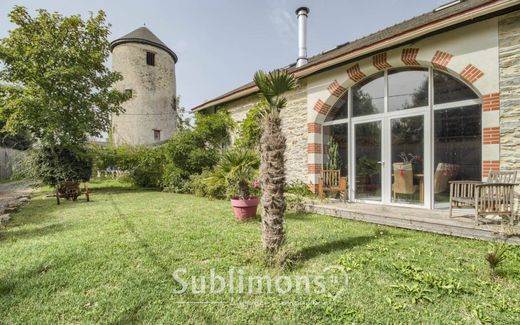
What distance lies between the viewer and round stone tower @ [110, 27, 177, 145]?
64.5 ft

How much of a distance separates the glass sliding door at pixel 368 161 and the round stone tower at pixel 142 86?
55.8ft

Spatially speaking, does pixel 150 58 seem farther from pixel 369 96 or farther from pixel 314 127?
pixel 369 96

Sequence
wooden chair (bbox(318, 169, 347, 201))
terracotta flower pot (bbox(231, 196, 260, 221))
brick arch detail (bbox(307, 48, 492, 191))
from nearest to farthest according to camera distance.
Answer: brick arch detail (bbox(307, 48, 492, 191)) → terracotta flower pot (bbox(231, 196, 260, 221)) → wooden chair (bbox(318, 169, 347, 201))

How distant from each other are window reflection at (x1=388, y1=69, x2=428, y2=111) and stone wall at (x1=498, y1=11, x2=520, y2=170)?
1395 mm

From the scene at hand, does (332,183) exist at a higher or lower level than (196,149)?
lower

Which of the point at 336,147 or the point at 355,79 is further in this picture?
the point at 336,147

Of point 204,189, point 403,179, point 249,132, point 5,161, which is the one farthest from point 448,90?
point 5,161

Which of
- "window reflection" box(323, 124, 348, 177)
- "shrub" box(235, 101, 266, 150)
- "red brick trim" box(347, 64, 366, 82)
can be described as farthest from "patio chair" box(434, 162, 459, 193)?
"shrub" box(235, 101, 266, 150)

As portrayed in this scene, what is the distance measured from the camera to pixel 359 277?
9.86 ft

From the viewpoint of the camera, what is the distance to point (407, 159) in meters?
6.30

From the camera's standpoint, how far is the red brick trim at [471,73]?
5.07 m

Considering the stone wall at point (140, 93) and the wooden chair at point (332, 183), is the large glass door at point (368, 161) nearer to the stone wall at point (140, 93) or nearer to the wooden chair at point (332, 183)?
the wooden chair at point (332, 183)

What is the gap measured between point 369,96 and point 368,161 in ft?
6.07

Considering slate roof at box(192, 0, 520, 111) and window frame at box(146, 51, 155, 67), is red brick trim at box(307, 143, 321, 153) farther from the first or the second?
window frame at box(146, 51, 155, 67)
